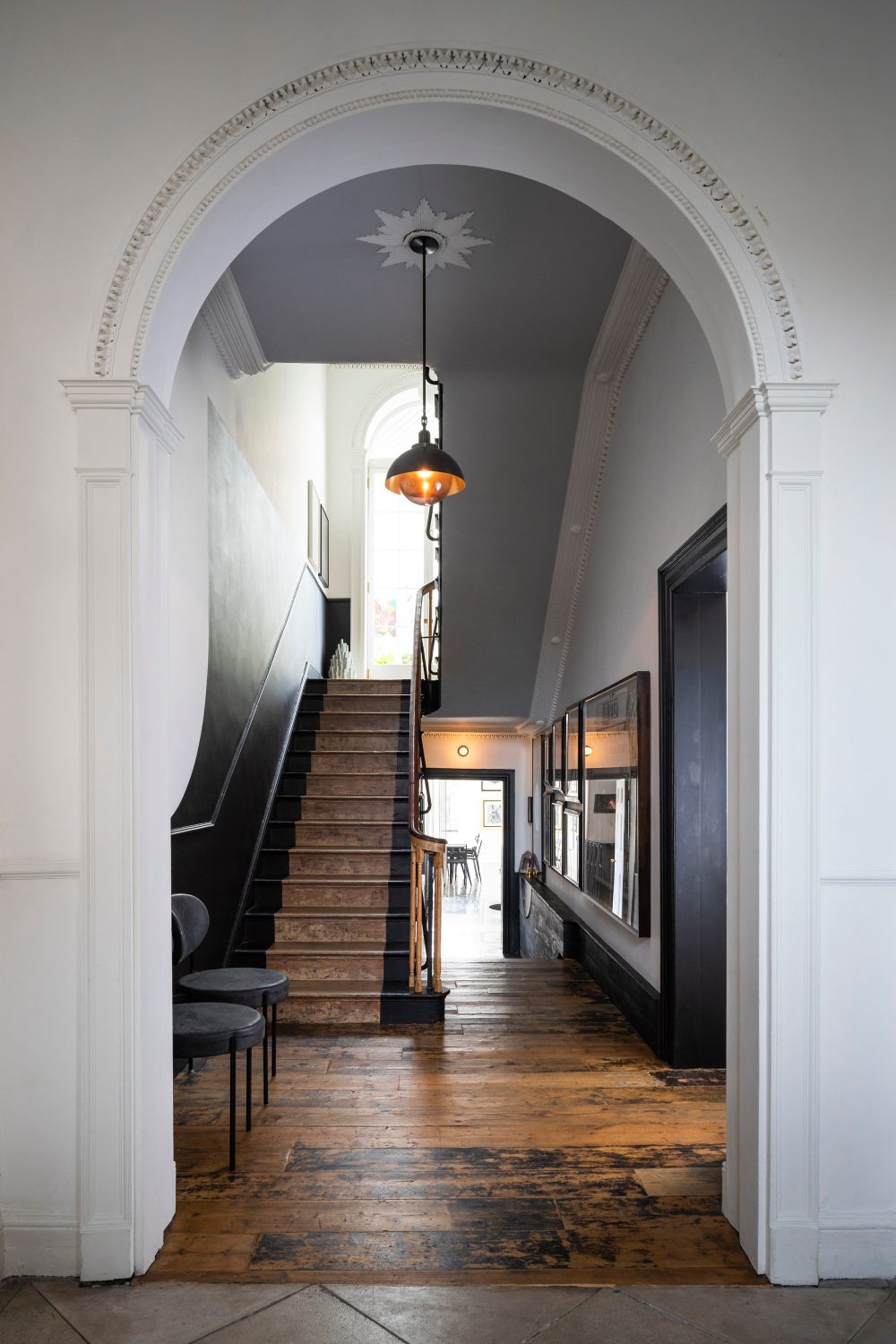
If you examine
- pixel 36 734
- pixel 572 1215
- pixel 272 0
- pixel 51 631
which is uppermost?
pixel 272 0

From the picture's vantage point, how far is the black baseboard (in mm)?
4746

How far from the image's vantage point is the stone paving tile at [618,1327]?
90.0 inches

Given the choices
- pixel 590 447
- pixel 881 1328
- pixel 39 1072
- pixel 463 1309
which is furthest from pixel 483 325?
pixel 881 1328

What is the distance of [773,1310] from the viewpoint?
2.42 m

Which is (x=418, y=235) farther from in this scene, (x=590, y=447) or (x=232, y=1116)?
(x=232, y=1116)

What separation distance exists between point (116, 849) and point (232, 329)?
135 inches

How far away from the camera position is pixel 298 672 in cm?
841

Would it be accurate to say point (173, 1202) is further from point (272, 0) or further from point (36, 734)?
point (272, 0)

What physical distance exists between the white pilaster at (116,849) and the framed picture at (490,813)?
1326 cm

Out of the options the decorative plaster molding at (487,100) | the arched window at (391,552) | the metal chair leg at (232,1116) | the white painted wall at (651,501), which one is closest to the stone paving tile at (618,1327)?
the metal chair leg at (232,1116)

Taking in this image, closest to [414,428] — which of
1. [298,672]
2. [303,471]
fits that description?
[303,471]

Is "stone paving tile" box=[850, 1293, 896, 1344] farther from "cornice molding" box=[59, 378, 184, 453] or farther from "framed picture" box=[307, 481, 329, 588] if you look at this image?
"framed picture" box=[307, 481, 329, 588]

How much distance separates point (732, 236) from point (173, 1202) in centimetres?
329

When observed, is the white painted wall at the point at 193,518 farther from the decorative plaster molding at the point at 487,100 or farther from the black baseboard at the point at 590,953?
the black baseboard at the point at 590,953
